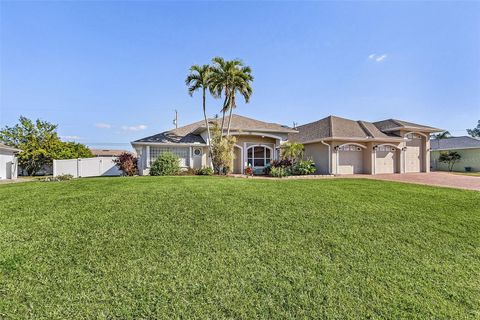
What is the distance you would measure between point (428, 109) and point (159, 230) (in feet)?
93.9

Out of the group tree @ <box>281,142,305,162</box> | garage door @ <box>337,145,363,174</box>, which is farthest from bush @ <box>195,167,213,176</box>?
garage door @ <box>337,145,363,174</box>

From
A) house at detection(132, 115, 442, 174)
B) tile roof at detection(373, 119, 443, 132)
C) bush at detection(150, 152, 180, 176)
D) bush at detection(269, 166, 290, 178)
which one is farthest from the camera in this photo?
tile roof at detection(373, 119, 443, 132)

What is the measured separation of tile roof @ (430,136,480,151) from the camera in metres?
28.4

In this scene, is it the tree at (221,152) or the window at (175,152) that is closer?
the tree at (221,152)

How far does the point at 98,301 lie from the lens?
3.46 meters

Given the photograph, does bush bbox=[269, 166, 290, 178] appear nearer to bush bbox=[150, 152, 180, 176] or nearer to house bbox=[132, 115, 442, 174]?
house bbox=[132, 115, 442, 174]

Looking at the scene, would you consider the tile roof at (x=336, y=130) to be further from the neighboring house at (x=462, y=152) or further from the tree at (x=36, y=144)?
the tree at (x=36, y=144)

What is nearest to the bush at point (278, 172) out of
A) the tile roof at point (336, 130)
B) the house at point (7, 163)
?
the tile roof at point (336, 130)

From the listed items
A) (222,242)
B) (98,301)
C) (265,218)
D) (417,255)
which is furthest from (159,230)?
(417,255)

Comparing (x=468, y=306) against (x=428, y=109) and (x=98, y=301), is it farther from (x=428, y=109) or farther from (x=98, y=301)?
(x=428, y=109)

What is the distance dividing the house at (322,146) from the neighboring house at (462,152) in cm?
932

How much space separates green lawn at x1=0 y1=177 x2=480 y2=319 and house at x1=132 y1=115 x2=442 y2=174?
1161cm

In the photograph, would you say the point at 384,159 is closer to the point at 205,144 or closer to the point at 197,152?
the point at 205,144

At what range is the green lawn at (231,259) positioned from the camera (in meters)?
3.54
